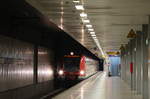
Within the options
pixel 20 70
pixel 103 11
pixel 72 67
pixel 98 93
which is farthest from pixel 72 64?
pixel 103 11

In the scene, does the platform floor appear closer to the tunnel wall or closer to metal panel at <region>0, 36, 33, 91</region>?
the tunnel wall

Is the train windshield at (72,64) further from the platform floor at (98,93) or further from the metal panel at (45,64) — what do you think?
the platform floor at (98,93)

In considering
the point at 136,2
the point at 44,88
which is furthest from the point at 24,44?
A: the point at 136,2

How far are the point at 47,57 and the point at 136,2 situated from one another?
→ 18396 millimetres

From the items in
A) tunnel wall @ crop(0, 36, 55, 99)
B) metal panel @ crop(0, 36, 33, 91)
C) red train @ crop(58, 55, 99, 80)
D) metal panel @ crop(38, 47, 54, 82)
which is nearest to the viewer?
metal panel @ crop(0, 36, 33, 91)

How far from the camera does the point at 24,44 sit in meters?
21.5

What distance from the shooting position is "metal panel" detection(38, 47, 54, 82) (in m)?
26.9

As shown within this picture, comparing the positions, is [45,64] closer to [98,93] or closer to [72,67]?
[72,67]

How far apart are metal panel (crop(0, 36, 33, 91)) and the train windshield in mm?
9327

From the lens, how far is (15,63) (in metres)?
19.5

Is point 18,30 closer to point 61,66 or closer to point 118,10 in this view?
point 118,10

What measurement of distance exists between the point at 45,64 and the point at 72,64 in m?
4.28

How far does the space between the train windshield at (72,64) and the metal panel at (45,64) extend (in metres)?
1.30

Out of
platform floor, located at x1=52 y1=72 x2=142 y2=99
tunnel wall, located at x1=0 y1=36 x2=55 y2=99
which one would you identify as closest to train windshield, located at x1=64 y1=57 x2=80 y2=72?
tunnel wall, located at x1=0 y1=36 x2=55 y2=99
